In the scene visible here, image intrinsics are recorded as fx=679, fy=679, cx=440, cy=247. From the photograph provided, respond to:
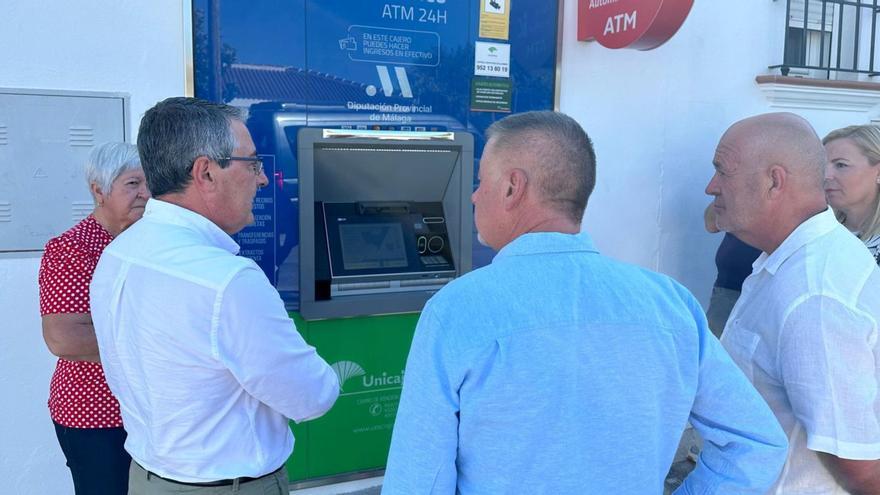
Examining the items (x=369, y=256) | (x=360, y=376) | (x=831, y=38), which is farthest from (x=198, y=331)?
(x=831, y=38)

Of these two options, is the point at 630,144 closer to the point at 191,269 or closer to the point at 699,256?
the point at 699,256

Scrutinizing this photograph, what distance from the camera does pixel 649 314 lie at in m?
1.18

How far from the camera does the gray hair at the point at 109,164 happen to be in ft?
7.27

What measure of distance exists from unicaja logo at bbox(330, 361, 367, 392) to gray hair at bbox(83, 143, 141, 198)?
4.59 feet

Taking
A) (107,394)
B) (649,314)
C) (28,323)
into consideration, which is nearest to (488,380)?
(649,314)

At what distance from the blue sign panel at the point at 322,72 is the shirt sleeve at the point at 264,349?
153cm

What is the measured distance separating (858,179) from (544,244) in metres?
2.33

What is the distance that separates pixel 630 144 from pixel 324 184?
187 centimetres

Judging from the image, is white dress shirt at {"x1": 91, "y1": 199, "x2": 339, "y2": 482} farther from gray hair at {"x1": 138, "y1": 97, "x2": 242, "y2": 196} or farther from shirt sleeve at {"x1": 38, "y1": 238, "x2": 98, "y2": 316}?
shirt sleeve at {"x1": 38, "y1": 238, "x2": 98, "y2": 316}

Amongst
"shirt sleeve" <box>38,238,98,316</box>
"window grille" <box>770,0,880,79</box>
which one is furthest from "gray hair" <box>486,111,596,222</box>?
"window grille" <box>770,0,880,79</box>

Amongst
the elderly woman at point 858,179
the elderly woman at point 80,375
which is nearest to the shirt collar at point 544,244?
the elderly woman at point 80,375

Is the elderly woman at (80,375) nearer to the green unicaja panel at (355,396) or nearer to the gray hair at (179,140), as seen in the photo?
the gray hair at (179,140)

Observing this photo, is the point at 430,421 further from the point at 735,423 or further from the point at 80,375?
the point at 80,375

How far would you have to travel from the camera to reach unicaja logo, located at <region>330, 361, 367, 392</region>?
10.7 ft
